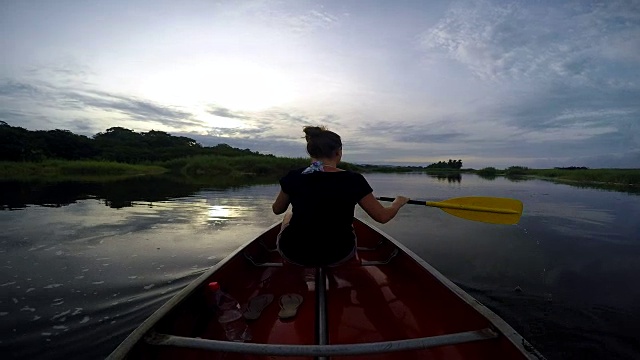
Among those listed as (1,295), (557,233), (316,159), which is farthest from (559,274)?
(1,295)

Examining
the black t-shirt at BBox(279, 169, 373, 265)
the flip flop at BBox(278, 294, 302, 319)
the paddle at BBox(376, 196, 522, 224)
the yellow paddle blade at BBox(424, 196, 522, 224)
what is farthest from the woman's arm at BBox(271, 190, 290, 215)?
the yellow paddle blade at BBox(424, 196, 522, 224)

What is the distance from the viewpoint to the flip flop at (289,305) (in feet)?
8.70

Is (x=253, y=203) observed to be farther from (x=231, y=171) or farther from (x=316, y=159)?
(x=231, y=171)

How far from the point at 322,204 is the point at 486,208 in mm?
3303

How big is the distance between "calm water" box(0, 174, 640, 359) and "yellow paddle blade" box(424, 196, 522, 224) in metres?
1.16

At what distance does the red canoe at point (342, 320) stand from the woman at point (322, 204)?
37 centimetres

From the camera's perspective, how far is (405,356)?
2.15 metres

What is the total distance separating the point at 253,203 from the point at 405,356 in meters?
11.8

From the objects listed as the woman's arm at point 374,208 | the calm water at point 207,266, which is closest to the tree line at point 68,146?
the calm water at point 207,266

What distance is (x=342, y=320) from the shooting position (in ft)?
8.63

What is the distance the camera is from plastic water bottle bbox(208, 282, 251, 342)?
2.46 m

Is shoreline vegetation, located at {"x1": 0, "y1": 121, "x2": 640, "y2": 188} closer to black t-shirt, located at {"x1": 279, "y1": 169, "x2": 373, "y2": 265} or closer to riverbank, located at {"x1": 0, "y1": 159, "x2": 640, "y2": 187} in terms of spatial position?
riverbank, located at {"x1": 0, "y1": 159, "x2": 640, "y2": 187}

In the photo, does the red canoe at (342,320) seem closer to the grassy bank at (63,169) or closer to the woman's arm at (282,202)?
the woman's arm at (282,202)

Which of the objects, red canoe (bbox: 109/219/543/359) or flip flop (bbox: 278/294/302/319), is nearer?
red canoe (bbox: 109/219/543/359)
